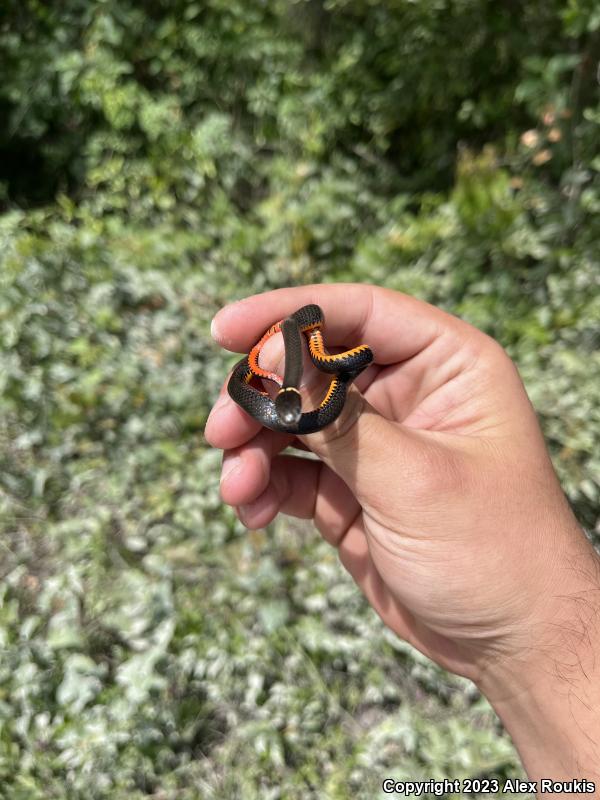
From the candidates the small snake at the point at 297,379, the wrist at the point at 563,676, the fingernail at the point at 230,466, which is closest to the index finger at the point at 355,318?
the small snake at the point at 297,379

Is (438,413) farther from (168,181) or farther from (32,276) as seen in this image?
(168,181)

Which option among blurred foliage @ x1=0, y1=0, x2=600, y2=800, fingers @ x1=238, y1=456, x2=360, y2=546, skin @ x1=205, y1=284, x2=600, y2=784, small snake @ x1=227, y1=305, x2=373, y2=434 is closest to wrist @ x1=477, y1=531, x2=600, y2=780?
skin @ x1=205, y1=284, x2=600, y2=784

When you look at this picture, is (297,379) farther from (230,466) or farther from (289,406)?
(230,466)

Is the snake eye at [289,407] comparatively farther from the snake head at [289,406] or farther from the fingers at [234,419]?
the fingers at [234,419]

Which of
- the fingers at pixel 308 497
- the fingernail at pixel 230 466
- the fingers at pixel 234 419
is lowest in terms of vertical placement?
the fingers at pixel 308 497

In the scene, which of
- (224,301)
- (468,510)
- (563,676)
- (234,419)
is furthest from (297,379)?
(224,301)

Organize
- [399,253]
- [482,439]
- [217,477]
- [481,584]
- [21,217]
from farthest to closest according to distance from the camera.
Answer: [399,253] → [21,217] → [217,477] → [482,439] → [481,584]

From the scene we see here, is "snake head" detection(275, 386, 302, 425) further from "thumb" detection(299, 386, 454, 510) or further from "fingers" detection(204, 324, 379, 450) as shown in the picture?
"fingers" detection(204, 324, 379, 450)

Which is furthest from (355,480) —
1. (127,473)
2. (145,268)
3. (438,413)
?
(145,268)
